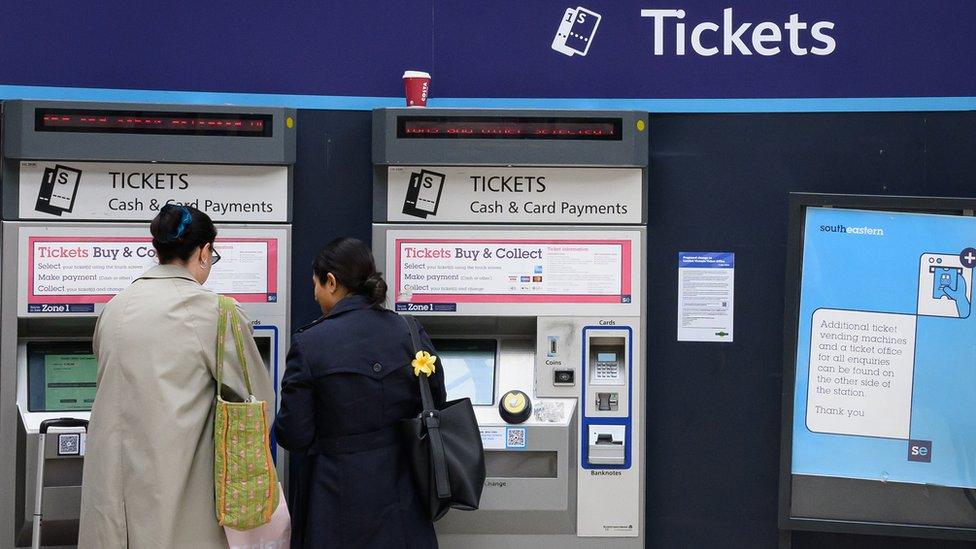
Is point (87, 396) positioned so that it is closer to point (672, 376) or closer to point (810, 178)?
point (672, 376)

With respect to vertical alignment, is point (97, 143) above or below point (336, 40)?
below

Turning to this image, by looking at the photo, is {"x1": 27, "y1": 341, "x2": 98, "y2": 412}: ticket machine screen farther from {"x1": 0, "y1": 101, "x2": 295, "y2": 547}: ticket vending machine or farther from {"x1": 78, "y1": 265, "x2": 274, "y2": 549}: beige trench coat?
{"x1": 78, "y1": 265, "x2": 274, "y2": 549}: beige trench coat

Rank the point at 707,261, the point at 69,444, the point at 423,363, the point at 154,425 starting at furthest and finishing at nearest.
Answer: the point at 707,261 < the point at 69,444 < the point at 423,363 < the point at 154,425

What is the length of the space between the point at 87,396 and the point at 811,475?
8.31 ft

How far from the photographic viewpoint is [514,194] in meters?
3.51

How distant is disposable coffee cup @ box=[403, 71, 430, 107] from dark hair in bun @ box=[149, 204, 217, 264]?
0.88m

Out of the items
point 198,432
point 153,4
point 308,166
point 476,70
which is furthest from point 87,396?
point 476,70

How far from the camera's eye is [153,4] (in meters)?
3.67

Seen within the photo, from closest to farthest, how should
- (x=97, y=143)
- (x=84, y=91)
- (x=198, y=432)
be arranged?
(x=198, y=432), (x=97, y=143), (x=84, y=91)

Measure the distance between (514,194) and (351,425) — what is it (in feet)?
3.47

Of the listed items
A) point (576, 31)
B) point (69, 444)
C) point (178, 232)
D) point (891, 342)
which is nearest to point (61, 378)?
point (69, 444)

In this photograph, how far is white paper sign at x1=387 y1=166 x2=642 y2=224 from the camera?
349 cm

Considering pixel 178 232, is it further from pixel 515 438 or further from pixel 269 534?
pixel 515 438

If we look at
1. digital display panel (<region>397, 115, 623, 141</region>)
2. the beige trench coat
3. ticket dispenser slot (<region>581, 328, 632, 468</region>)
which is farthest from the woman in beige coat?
ticket dispenser slot (<region>581, 328, 632, 468</region>)
